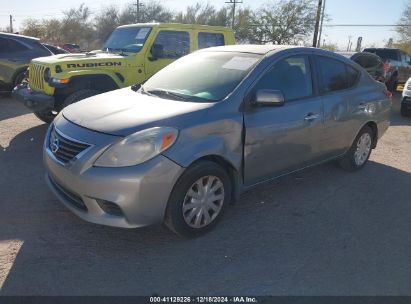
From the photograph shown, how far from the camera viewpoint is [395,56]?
51.6 feet

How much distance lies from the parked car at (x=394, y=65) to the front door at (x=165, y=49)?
410 inches

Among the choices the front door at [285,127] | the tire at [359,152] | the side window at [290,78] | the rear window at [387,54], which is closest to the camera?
the front door at [285,127]

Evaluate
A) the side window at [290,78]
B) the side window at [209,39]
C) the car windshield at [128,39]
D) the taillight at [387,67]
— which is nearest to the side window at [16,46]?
the car windshield at [128,39]

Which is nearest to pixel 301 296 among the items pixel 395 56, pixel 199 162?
pixel 199 162

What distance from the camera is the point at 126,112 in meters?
3.40

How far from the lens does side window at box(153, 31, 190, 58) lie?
7.19m

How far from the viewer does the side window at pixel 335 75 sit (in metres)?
4.52

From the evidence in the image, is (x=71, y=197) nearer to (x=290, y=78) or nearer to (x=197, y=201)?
(x=197, y=201)

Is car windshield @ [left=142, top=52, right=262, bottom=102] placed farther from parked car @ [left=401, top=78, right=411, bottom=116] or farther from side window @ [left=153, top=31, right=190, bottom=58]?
parked car @ [left=401, top=78, right=411, bottom=116]

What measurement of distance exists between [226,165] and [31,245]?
181 cm

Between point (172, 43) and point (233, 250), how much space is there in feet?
16.7

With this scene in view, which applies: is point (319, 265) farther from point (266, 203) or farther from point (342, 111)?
point (342, 111)

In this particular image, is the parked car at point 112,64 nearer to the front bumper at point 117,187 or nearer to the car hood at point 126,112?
the car hood at point 126,112

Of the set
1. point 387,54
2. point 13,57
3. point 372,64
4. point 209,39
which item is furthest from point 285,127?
point 387,54
